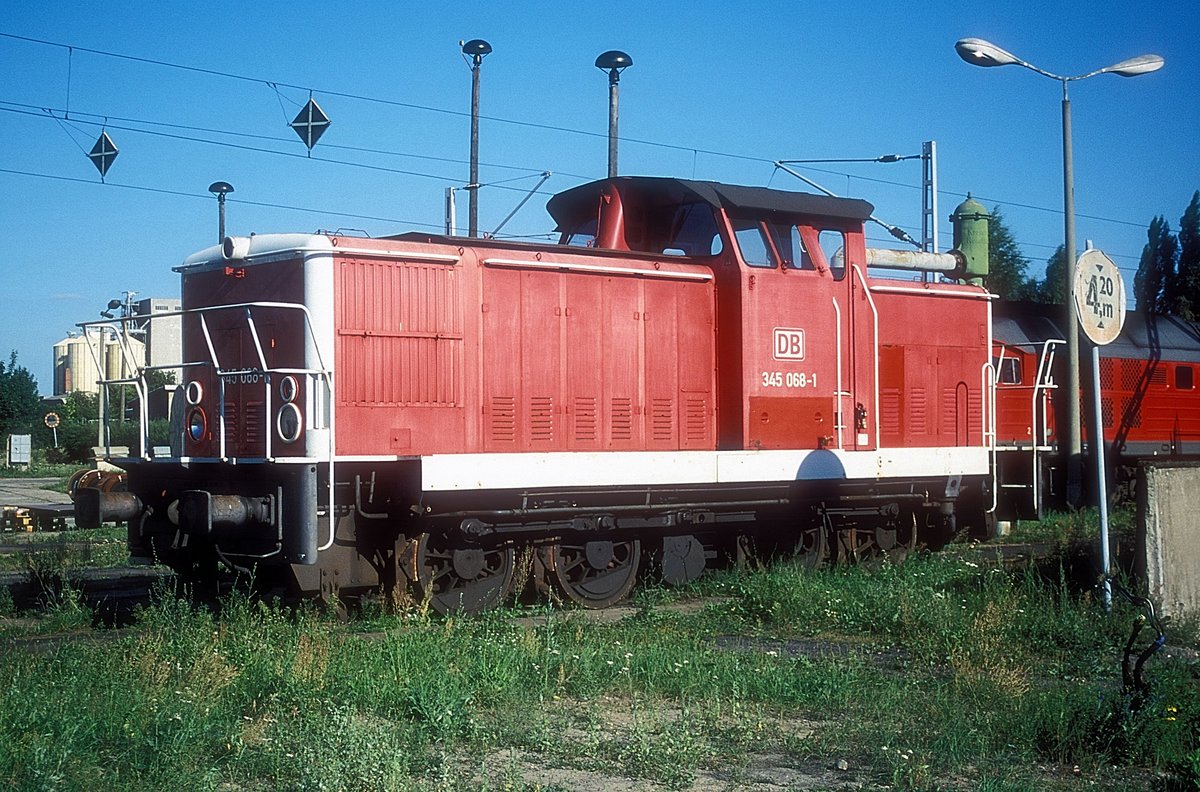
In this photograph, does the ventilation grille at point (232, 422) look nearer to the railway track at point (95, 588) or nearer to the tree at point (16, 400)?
the railway track at point (95, 588)

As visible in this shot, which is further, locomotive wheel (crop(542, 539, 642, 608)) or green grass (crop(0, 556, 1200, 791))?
locomotive wheel (crop(542, 539, 642, 608))

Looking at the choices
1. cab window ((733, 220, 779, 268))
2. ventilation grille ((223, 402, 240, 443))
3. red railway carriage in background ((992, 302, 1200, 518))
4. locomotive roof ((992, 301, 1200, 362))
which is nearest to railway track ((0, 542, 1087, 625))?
ventilation grille ((223, 402, 240, 443))

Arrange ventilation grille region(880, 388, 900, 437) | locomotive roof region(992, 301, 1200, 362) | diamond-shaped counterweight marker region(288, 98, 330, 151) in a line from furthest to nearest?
locomotive roof region(992, 301, 1200, 362), diamond-shaped counterweight marker region(288, 98, 330, 151), ventilation grille region(880, 388, 900, 437)

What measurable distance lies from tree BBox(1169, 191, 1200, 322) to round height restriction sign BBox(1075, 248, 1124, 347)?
3428cm

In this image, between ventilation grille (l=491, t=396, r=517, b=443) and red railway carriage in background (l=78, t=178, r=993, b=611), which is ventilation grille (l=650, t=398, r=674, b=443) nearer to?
red railway carriage in background (l=78, t=178, r=993, b=611)

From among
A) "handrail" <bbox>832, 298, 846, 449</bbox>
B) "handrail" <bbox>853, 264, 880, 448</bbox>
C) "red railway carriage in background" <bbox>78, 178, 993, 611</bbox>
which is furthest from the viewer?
"handrail" <bbox>853, 264, 880, 448</bbox>

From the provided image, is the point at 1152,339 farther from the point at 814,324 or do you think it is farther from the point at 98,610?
the point at 98,610

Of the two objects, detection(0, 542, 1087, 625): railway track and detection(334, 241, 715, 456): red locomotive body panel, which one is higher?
detection(334, 241, 715, 456): red locomotive body panel

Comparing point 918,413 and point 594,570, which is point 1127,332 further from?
point 594,570

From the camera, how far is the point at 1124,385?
2105 centimetres

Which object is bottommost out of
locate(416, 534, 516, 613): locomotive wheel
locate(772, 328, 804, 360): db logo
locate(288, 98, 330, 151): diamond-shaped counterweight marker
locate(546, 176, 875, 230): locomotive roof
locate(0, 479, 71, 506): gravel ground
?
locate(0, 479, 71, 506): gravel ground

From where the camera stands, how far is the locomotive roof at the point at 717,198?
1088cm

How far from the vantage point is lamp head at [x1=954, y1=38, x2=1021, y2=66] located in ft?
48.5

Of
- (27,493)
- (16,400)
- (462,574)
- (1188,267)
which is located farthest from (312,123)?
(16,400)
